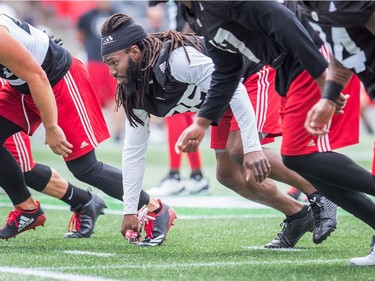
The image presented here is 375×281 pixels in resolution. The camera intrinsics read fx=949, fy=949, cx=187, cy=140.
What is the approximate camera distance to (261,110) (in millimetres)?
5871

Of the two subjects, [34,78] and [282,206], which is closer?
[34,78]

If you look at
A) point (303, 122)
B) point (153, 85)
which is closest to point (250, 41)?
point (303, 122)

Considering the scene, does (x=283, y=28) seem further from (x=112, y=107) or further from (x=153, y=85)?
(x=112, y=107)

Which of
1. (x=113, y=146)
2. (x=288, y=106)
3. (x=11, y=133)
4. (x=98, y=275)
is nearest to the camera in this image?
(x=98, y=275)

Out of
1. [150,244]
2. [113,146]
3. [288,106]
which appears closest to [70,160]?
[150,244]

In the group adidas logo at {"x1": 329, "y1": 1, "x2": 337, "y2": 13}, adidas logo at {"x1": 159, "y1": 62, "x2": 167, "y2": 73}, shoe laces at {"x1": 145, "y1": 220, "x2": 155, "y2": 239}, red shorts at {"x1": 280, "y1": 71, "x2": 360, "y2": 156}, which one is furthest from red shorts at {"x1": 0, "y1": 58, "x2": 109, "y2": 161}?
adidas logo at {"x1": 329, "y1": 1, "x2": 337, "y2": 13}

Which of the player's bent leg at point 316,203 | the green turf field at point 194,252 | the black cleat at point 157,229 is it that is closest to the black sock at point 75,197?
the green turf field at point 194,252

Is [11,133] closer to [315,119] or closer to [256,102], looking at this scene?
[256,102]

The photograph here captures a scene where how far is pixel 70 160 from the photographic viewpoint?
242 inches

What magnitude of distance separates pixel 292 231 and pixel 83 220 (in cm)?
156

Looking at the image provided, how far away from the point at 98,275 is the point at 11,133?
1745 mm

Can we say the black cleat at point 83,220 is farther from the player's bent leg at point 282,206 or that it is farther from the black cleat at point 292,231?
the black cleat at point 292,231

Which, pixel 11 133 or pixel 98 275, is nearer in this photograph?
pixel 98 275

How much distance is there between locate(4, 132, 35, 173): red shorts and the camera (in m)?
6.56
